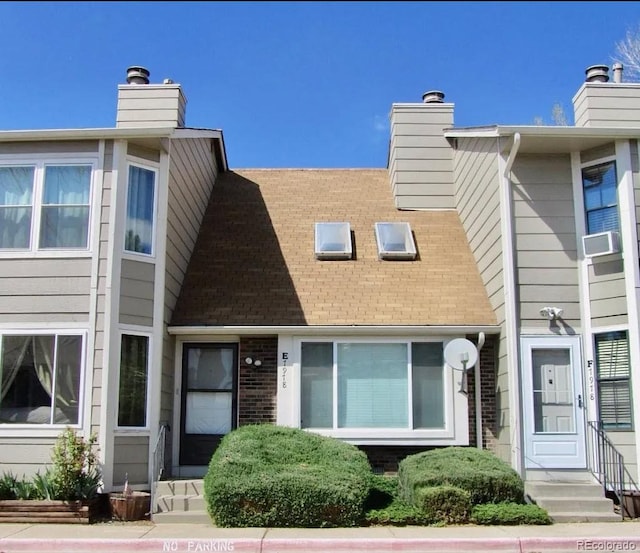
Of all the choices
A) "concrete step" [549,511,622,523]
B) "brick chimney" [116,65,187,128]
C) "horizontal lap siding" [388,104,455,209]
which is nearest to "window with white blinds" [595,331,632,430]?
"concrete step" [549,511,622,523]

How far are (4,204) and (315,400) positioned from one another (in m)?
5.36

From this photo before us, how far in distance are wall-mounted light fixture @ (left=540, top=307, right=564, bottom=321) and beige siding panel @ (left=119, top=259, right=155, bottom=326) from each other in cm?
560

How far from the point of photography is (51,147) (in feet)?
34.7

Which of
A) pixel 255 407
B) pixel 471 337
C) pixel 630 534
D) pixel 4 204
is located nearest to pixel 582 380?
pixel 471 337

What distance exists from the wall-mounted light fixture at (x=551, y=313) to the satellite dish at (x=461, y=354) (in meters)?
1.10

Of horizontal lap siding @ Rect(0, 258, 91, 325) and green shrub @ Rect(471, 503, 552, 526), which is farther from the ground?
horizontal lap siding @ Rect(0, 258, 91, 325)

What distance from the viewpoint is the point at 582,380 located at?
34.2 ft

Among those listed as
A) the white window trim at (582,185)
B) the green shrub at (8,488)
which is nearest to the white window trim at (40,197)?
the green shrub at (8,488)

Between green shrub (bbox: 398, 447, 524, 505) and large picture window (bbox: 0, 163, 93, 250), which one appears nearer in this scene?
green shrub (bbox: 398, 447, 524, 505)

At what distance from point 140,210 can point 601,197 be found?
670cm

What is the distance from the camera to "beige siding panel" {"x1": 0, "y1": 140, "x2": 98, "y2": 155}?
10.5m

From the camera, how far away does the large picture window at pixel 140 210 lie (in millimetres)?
10508

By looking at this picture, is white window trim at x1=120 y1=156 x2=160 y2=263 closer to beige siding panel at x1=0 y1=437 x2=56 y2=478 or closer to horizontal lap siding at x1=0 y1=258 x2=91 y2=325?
horizontal lap siding at x1=0 y1=258 x2=91 y2=325

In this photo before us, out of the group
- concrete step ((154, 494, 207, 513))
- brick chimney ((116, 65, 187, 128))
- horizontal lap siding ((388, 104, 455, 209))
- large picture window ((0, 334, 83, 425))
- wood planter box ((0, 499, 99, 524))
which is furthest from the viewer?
horizontal lap siding ((388, 104, 455, 209))
